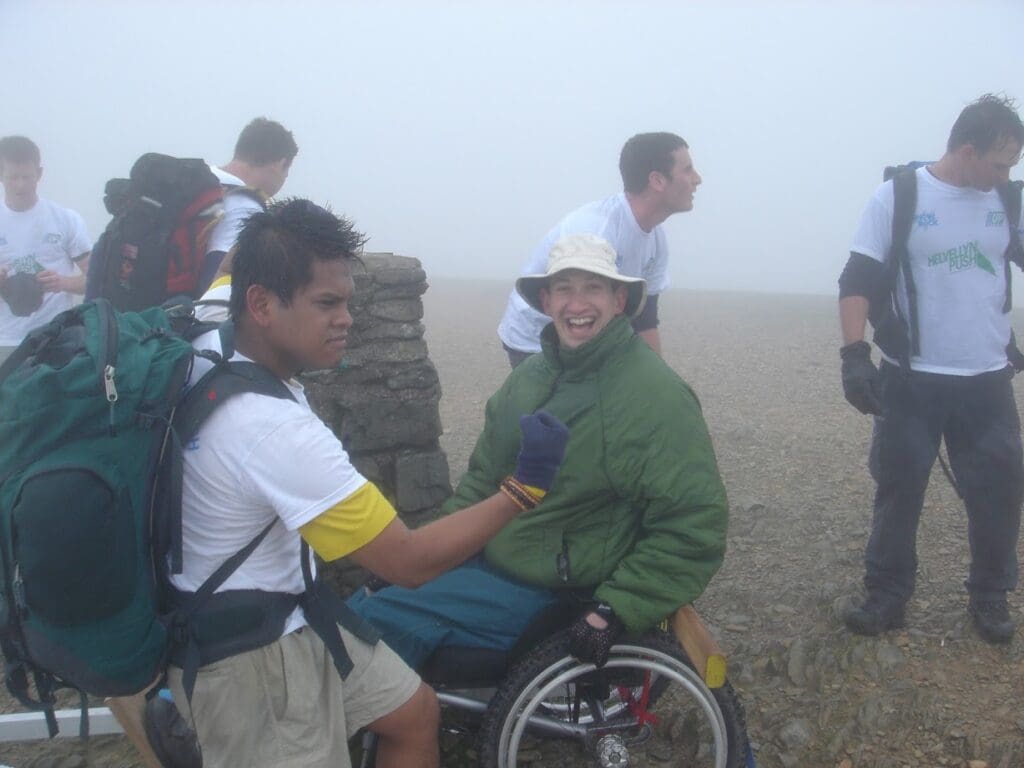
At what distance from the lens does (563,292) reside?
3059 mm

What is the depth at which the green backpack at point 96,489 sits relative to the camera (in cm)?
173

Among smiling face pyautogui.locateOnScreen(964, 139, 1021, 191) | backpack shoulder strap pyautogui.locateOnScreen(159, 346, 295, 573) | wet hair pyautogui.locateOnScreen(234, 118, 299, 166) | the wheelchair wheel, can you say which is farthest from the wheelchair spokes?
wet hair pyautogui.locateOnScreen(234, 118, 299, 166)

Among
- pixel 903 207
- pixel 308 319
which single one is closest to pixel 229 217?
pixel 308 319

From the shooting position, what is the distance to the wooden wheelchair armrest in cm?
254

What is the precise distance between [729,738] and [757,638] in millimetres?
1337

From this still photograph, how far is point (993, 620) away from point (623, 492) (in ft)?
6.88

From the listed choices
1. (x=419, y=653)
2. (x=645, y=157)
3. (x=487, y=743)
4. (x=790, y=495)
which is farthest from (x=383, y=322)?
(x=790, y=495)

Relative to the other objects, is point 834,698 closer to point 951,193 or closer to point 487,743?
point 487,743

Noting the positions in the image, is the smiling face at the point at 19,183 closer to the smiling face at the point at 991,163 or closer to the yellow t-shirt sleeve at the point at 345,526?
the yellow t-shirt sleeve at the point at 345,526

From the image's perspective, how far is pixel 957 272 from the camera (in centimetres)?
359

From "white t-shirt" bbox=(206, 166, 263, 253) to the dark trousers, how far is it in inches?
117

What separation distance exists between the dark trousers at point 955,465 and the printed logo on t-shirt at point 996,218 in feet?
2.11

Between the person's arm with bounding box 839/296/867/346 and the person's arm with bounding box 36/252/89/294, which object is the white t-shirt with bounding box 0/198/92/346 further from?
the person's arm with bounding box 839/296/867/346

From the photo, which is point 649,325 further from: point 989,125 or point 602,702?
point 602,702
